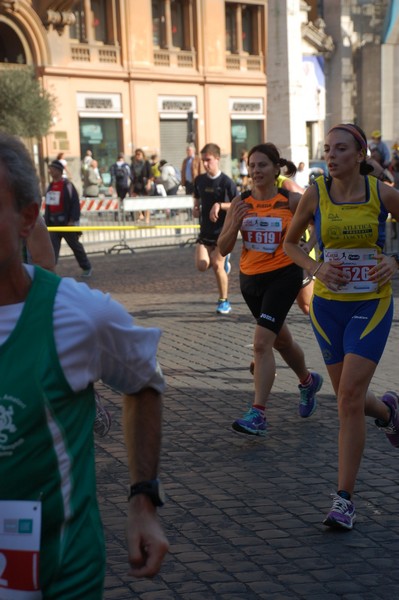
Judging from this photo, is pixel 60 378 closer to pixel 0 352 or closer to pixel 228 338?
pixel 0 352

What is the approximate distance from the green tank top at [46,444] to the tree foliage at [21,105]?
32001 millimetres

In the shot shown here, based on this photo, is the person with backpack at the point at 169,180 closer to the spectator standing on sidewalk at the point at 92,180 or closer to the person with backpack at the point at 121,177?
the person with backpack at the point at 121,177

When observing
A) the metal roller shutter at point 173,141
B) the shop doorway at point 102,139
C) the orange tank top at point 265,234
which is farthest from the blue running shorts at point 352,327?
the metal roller shutter at point 173,141

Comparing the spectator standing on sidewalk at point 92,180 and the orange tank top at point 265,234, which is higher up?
the orange tank top at point 265,234

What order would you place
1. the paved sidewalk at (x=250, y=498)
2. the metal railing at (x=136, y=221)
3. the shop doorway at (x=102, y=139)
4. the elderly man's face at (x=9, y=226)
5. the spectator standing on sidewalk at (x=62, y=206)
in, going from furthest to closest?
the shop doorway at (x=102, y=139) < the metal railing at (x=136, y=221) < the spectator standing on sidewalk at (x=62, y=206) < the paved sidewalk at (x=250, y=498) < the elderly man's face at (x=9, y=226)

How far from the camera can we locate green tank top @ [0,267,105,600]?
2.15m

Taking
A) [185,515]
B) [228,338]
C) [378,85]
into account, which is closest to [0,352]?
[185,515]

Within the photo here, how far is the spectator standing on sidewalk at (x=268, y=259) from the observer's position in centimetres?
706

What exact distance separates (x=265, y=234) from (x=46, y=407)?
529 centimetres

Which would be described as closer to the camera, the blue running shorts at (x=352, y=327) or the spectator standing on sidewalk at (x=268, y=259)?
the blue running shorts at (x=352, y=327)

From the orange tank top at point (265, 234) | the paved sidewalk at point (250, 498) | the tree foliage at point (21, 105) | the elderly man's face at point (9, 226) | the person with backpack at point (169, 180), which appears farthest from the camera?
the tree foliage at point (21, 105)

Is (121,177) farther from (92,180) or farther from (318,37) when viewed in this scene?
(318,37)

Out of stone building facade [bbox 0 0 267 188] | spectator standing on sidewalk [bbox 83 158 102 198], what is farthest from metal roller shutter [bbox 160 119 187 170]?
spectator standing on sidewalk [bbox 83 158 102 198]

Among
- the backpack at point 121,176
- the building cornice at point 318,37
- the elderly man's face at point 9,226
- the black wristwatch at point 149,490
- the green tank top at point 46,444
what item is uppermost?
the building cornice at point 318,37
